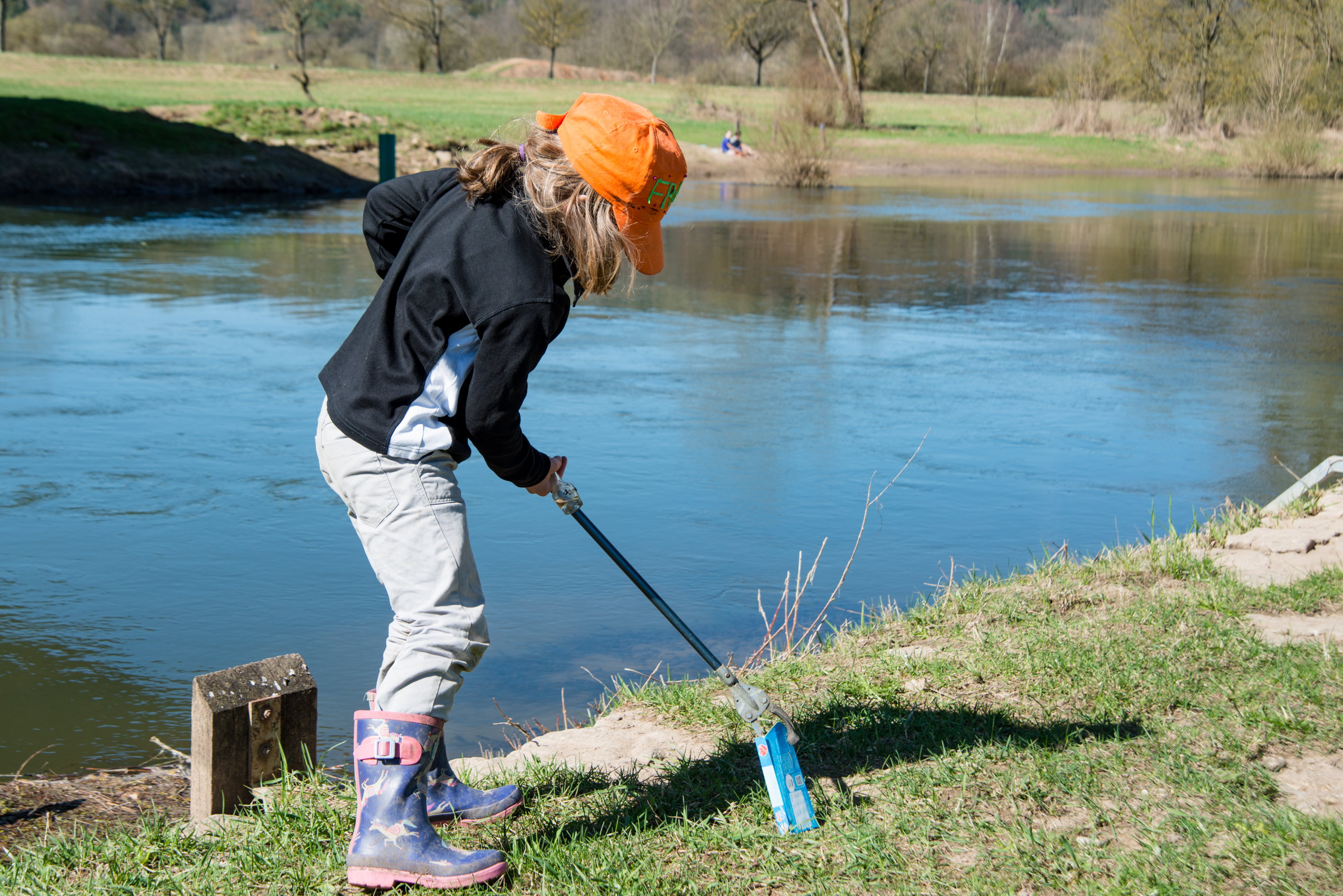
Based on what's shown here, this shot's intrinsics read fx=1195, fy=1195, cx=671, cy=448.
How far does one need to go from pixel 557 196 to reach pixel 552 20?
59.1 metres

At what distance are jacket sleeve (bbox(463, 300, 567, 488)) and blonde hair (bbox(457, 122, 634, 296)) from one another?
162 millimetres

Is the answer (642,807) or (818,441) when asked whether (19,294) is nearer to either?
(818,441)

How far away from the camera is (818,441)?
6.51 m

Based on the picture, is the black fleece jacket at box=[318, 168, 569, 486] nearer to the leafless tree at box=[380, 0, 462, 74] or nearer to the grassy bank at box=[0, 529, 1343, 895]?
the grassy bank at box=[0, 529, 1343, 895]

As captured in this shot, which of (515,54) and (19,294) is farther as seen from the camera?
(515,54)

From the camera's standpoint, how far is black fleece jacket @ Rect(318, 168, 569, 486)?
233cm

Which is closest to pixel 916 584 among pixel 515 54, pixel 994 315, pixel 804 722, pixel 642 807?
pixel 804 722

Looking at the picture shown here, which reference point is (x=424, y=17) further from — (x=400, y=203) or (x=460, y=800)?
(x=460, y=800)

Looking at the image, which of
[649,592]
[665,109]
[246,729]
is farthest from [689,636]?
[665,109]

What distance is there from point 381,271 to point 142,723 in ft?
5.67

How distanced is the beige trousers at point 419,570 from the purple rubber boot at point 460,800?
34 cm

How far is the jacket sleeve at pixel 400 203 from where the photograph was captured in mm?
2586

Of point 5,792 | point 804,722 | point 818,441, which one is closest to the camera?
point 5,792

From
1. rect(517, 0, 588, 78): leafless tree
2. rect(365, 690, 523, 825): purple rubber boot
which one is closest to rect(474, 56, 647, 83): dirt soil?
rect(517, 0, 588, 78): leafless tree
